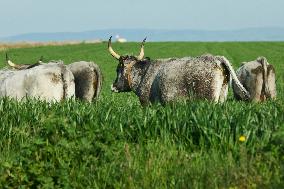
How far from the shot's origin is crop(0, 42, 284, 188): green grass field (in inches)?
306

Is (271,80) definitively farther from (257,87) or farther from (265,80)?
(257,87)

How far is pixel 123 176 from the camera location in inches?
316

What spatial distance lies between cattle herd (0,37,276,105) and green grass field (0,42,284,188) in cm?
240

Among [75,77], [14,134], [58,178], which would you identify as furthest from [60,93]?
[58,178]

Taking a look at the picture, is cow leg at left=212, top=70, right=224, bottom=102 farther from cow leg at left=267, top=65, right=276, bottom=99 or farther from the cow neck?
cow leg at left=267, top=65, right=276, bottom=99

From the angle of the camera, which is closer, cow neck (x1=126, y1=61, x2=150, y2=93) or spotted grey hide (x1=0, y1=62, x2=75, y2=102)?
cow neck (x1=126, y1=61, x2=150, y2=93)

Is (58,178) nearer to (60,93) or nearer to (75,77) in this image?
(60,93)

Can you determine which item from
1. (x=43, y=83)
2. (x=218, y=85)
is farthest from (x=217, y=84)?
(x=43, y=83)

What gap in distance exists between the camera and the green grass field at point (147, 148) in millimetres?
7777

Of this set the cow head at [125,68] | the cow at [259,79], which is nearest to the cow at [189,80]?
the cow head at [125,68]

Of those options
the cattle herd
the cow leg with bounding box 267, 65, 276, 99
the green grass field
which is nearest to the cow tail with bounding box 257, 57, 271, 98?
the cattle herd

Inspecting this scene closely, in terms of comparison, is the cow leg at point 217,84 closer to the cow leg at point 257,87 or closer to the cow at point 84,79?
the cow at point 84,79

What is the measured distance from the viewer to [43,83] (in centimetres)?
1516

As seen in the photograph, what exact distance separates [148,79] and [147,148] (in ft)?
17.5
